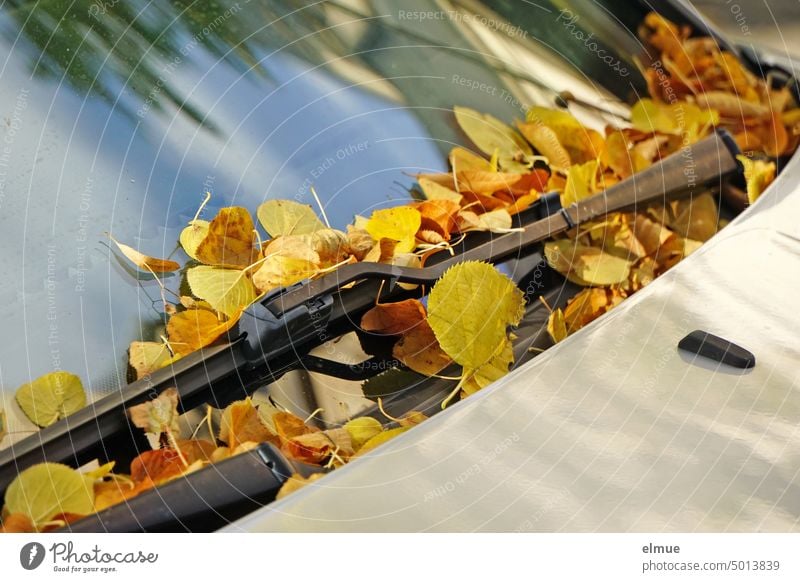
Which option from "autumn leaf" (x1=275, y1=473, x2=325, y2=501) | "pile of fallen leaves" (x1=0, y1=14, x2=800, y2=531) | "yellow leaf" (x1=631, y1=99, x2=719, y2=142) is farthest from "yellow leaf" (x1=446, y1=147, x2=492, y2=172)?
"autumn leaf" (x1=275, y1=473, x2=325, y2=501)

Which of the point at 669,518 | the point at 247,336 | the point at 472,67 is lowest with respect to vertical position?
the point at 669,518

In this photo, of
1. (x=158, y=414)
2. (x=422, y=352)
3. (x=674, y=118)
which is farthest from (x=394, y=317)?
(x=674, y=118)

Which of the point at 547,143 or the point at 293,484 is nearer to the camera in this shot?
the point at 293,484

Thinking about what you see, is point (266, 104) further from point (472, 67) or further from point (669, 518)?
point (669, 518)

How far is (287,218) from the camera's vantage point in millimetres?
481

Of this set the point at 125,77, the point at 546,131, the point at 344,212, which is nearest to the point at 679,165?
the point at 546,131

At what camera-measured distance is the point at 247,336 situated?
438 millimetres

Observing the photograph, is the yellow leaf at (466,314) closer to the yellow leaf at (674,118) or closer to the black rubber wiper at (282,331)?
the black rubber wiper at (282,331)

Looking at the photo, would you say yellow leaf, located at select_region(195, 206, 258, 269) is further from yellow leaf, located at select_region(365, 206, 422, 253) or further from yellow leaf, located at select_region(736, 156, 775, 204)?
yellow leaf, located at select_region(736, 156, 775, 204)

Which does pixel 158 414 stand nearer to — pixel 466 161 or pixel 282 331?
pixel 282 331

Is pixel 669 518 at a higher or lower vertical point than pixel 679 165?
lower
